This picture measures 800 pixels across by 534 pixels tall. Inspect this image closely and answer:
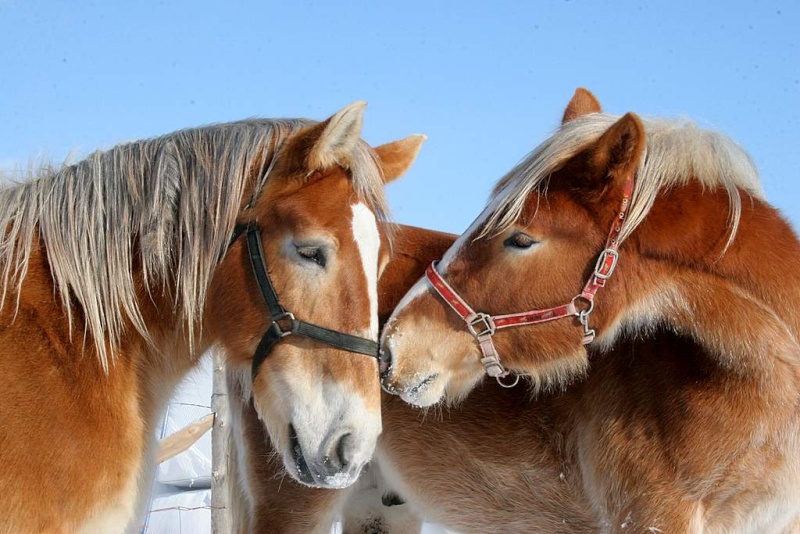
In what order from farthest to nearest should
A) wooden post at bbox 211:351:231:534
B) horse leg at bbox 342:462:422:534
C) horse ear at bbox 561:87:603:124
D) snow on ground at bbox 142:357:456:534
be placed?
1. snow on ground at bbox 142:357:456:534
2. wooden post at bbox 211:351:231:534
3. horse leg at bbox 342:462:422:534
4. horse ear at bbox 561:87:603:124

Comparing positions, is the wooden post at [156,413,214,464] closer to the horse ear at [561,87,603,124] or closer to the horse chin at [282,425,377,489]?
the horse chin at [282,425,377,489]

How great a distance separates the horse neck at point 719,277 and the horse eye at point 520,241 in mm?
483

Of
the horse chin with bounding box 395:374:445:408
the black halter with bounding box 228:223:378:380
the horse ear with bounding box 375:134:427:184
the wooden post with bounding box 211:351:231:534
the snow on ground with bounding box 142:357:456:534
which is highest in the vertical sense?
the horse ear with bounding box 375:134:427:184

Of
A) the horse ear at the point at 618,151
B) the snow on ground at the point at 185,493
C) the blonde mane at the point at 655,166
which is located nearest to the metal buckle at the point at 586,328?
the blonde mane at the point at 655,166

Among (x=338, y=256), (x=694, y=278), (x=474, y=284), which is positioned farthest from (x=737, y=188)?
(x=338, y=256)

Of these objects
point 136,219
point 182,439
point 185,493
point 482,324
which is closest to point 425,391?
point 482,324

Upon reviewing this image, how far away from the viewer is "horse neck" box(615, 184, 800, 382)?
3.54 metres

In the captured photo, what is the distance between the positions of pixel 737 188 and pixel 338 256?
6.81ft

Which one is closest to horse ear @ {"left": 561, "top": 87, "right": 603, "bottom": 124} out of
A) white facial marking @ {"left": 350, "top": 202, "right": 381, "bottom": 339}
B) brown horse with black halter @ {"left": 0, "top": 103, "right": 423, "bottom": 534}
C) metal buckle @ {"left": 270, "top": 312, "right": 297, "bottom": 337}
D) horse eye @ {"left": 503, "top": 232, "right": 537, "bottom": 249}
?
horse eye @ {"left": 503, "top": 232, "right": 537, "bottom": 249}

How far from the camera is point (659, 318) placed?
12.0ft

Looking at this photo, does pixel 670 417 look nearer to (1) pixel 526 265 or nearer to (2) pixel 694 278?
(2) pixel 694 278

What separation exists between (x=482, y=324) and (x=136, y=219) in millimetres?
1633

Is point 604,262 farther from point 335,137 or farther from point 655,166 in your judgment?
point 335,137

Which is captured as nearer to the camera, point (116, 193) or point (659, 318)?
point (116, 193)
